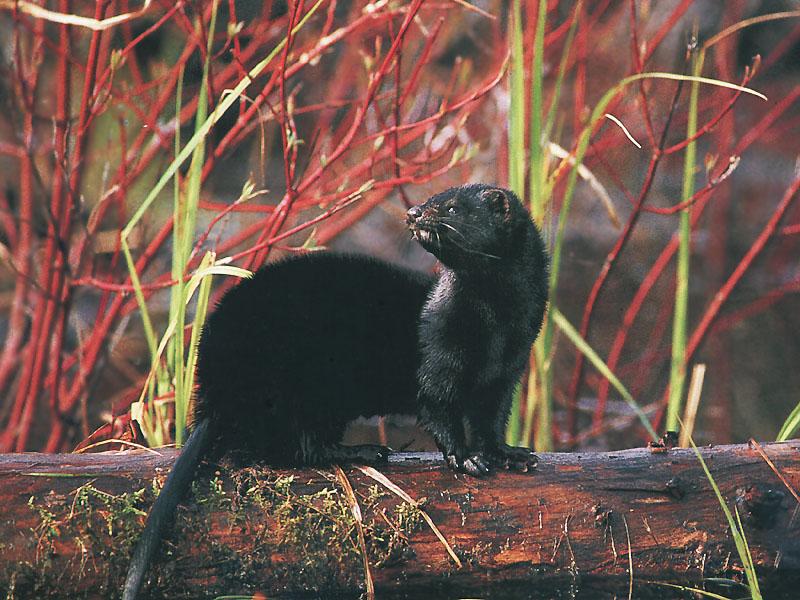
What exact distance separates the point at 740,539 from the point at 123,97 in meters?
2.51

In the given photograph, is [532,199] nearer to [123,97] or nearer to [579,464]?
[579,464]

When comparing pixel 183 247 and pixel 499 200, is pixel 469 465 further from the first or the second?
pixel 183 247

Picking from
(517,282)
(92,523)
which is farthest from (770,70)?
(92,523)

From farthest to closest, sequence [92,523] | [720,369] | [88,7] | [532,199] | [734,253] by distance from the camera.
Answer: [734,253] < [720,369] < [88,7] < [532,199] < [92,523]

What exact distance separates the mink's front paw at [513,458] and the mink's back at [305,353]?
31 centimetres

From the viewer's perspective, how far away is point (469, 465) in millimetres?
2756

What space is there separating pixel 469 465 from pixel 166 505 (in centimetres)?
82

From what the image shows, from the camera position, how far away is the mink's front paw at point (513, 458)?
2783mm

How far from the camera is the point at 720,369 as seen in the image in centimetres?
641

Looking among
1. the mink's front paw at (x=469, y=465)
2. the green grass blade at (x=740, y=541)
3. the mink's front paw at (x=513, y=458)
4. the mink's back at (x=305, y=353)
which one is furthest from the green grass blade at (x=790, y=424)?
the mink's back at (x=305, y=353)

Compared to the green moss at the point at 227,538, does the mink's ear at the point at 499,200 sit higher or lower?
higher

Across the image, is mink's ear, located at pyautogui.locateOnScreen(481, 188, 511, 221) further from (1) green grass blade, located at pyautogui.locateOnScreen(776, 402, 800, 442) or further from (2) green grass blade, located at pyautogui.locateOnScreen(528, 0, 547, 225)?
(1) green grass blade, located at pyautogui.locateOnScreen(776, 402, 800, 442)

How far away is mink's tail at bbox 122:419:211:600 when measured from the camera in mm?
2396

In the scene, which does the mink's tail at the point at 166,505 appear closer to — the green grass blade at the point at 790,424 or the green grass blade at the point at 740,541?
the green grass blade at the point at 740,541
